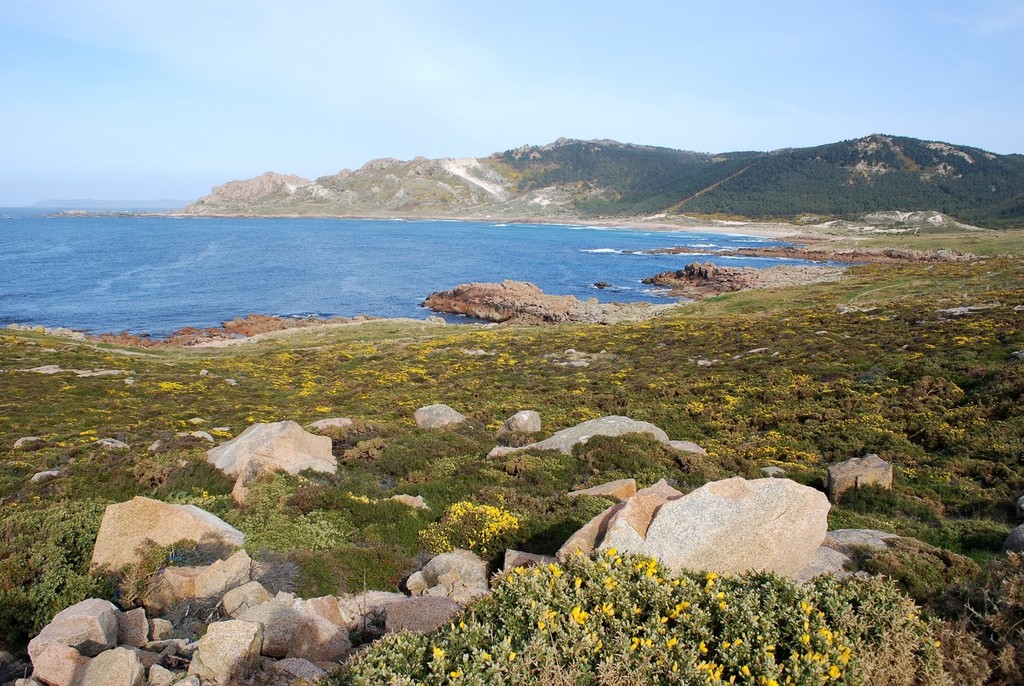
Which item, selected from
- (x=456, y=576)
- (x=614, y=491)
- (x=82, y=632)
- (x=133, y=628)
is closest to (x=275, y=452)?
(x=133, y=628)

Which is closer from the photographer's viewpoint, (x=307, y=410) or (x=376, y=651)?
(x=376, y=651)

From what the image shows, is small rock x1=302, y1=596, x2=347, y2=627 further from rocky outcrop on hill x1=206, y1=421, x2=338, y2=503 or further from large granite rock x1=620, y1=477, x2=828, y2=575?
rocky outcrop on hill x1=206, y1=421, x2=338, y2=503

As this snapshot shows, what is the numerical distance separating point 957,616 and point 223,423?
81.2 ft

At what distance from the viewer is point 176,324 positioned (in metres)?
66.4

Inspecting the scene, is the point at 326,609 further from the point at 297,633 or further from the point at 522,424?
the point at 522,424

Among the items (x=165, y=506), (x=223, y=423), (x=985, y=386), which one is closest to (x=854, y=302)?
(x=985, y=386)

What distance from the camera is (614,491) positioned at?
14398mm

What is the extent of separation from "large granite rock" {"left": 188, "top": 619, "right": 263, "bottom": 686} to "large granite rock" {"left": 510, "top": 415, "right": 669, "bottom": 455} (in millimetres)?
11947

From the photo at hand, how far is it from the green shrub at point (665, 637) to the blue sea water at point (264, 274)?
6651cm

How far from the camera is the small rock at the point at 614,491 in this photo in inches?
563

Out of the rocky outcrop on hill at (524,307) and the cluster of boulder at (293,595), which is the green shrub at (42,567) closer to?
the cluster of boulder at (293,595)

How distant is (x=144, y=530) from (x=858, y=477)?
18117 mm

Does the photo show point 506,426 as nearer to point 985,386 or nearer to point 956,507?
point 956,507

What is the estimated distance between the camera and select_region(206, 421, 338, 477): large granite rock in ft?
53.8
